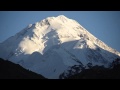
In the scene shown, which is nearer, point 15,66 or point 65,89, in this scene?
point 65,89

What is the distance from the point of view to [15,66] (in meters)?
40.1

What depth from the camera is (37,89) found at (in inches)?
140

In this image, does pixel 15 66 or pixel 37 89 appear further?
pixel 15 66
